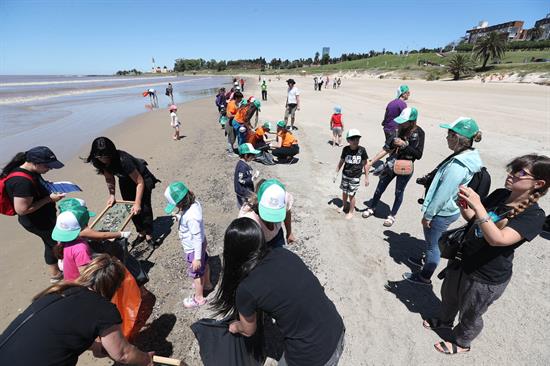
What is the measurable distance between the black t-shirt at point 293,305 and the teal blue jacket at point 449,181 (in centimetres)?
212

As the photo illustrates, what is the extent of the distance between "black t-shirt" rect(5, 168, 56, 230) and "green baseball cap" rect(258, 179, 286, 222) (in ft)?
9.86

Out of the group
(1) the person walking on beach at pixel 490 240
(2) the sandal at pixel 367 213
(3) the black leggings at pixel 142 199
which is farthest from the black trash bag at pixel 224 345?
(2) the sandal at pixel 367 213

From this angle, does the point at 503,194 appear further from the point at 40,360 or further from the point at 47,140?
the point at 47,140

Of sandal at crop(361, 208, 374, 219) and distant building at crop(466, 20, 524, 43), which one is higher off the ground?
distant building at crop(466, 20, 524, 43)

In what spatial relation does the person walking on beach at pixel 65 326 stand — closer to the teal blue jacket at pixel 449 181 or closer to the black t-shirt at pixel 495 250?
the black t-shirt at pixel 495 250

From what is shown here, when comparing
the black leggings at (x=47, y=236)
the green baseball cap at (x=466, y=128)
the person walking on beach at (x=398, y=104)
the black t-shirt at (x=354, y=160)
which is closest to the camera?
the green baseball cap at (x=466, y=128)

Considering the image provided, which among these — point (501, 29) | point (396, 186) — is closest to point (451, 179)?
point (396, 186)

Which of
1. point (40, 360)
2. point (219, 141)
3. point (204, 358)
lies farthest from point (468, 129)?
point (219, 141)

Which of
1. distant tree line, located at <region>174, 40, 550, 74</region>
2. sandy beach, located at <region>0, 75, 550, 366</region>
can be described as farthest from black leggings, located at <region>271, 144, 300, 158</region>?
distant tree line, located at <region>174, 40, 550, 74</region>

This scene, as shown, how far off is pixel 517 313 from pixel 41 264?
23.7 ft

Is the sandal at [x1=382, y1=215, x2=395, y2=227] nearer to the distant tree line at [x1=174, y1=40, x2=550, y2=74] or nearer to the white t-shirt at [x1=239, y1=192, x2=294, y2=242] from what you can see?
the white t-shirt at [x1=239, y1=192, x2=294, y2=242]

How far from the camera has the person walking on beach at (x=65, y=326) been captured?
5.04ft

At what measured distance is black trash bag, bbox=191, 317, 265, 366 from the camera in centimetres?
214

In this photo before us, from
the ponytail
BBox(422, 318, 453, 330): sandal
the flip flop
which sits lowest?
BBox(422, 318, 453, 330): sandal
